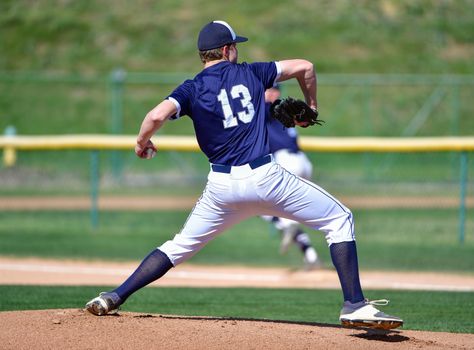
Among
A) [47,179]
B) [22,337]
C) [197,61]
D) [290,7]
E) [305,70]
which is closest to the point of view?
[22,337]

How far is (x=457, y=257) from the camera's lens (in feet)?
40.5

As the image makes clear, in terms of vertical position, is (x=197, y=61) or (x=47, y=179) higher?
(x=197, y=61)

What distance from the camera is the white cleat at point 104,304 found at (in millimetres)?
6031

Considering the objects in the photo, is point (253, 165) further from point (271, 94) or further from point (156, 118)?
point (271, 94)

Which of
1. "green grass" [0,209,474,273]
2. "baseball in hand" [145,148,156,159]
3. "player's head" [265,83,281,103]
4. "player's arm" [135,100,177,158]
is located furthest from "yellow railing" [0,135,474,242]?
"player's arm" [135,100,177,158]

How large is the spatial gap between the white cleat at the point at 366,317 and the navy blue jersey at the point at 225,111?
119cm

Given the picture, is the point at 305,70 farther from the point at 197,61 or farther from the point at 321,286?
the point at 197,61

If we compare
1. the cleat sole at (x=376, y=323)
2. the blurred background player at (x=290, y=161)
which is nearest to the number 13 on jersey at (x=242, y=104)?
the cleat sole at (x=376, y=323)

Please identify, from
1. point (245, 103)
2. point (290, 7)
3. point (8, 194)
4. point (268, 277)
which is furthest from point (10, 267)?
point (290, 7)

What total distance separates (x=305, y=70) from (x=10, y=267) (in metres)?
6.52

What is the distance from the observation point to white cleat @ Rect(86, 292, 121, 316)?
6.03m

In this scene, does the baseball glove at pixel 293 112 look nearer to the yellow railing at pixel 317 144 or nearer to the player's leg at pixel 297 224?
the player's leg at pixel 297 224

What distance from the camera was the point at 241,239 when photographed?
14.6 meters

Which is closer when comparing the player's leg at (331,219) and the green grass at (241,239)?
the player's leg at (331,219)
